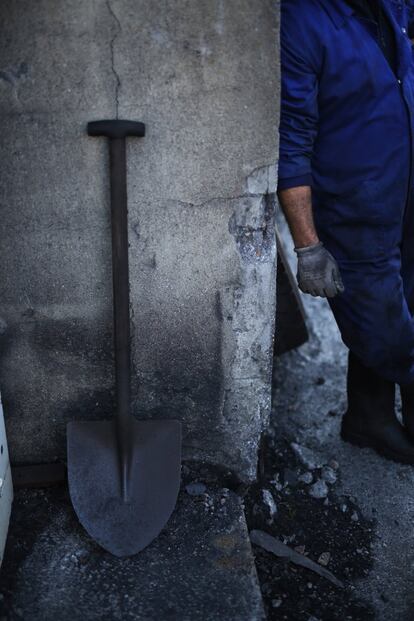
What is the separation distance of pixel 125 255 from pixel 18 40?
722 millimetres

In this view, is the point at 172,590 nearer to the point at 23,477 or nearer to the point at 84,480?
the point at 84,480

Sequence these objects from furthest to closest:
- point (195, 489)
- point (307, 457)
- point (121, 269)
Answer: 1. point (307, 457)
2. point (195, 489)
3. point (121, 269)

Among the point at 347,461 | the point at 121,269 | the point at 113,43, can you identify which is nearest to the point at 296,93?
the point at 113,43

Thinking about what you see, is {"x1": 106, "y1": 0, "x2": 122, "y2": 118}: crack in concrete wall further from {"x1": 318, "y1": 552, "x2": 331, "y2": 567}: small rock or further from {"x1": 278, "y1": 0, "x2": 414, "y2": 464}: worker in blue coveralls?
{"x1": 318, "y1": 552, "x2": 331, "y2": 567}: small rock

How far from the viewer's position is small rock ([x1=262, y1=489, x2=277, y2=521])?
2.87 m

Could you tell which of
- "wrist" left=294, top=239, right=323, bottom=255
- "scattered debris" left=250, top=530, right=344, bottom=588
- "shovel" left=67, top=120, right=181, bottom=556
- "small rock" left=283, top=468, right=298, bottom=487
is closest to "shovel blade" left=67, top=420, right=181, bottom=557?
"shovel" left=67, top=120, right=181, bottom=556

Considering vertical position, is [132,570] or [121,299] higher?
[121,299]

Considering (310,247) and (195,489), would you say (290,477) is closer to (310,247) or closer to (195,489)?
(195,489)

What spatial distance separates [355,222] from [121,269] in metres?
0.90

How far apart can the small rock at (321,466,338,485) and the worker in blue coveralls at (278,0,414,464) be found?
515 mm

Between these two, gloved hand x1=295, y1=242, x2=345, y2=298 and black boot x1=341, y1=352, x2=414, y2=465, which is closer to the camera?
gloved hand x1=295, y1=242, x2=345, y2=298

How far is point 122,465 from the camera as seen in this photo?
8.35 feet

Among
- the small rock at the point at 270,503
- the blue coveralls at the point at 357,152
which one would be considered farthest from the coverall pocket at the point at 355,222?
the small rock at the point at 270,503

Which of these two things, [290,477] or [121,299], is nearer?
[121,299]
